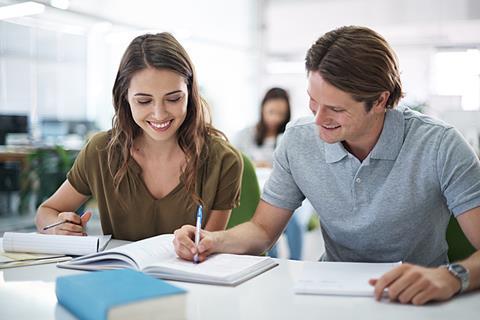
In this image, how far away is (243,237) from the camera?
140 cm

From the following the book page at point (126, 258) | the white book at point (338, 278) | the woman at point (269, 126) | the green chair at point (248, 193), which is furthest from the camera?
the woman at point (269, 126)

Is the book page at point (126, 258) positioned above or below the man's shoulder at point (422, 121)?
below

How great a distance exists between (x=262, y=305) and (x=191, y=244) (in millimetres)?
317

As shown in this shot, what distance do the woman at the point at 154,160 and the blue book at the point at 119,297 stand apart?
2.17 ft

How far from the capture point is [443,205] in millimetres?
1388

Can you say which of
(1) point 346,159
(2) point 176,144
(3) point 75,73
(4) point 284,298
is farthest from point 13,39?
(4) point 284,298

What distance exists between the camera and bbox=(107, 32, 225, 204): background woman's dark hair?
5.35 ft

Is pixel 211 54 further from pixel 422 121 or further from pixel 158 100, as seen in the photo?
pixel 422 121

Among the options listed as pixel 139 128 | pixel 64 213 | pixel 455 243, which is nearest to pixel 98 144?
pixel 139 128

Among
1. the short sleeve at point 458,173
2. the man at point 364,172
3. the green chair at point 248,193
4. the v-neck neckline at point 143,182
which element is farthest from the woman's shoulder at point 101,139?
the short sleeve at point 458,173

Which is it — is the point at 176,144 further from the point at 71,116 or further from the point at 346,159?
the point at 71,116

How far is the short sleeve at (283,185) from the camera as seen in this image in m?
1.49

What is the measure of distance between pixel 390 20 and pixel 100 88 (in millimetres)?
2987

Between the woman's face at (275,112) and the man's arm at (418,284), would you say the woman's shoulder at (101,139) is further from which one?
the woman's face at (275,112)
